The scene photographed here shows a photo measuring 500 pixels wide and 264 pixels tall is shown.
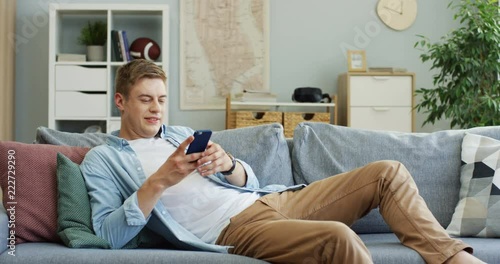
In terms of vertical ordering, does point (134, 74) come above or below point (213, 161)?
above

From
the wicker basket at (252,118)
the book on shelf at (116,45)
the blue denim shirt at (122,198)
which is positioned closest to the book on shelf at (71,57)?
the book on shelf at (116,45)

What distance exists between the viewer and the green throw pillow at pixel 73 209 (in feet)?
6.75

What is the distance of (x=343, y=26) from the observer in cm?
560

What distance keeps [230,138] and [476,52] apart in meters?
2.35

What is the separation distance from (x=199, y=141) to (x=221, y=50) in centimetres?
364

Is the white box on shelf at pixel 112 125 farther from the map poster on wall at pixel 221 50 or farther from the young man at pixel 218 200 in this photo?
the young man at pixel 218 200

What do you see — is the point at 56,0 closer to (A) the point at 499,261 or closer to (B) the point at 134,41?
(B) the point at 134,41

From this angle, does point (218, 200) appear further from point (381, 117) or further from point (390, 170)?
point (381, 117)

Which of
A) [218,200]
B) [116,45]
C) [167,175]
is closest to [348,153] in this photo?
[218,200]

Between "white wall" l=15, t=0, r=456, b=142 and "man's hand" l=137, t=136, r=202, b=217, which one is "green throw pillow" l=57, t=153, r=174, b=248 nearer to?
"man's hand" l=137, t=136, r=202, b=217

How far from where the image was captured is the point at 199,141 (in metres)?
1.99

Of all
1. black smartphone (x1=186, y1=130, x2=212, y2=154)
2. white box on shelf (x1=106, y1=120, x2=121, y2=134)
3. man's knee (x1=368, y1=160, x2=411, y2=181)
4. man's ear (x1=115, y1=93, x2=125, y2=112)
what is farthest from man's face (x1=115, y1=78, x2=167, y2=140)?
white box on shelf (x1=106, y1=120, x2=121, y2=134)

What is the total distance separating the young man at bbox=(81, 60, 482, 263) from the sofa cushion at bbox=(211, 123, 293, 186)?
164 mm

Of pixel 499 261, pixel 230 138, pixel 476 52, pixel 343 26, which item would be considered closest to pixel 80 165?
pixel 230 138
